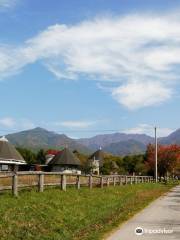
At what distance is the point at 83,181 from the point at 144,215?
11.0 meters

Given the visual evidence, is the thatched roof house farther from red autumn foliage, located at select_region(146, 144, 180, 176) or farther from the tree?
the tree

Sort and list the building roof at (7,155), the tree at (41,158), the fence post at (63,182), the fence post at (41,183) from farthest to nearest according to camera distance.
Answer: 1. the tree at (41,158)
2. the building roof at (7,155)
3. the fence post at (63,182)
4. the fence post at (41,183)

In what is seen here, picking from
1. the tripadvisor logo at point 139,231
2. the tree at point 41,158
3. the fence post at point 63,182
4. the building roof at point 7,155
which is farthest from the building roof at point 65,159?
the tripadvisor logo at point 139,231

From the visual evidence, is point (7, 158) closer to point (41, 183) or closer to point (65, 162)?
point (65, 162)

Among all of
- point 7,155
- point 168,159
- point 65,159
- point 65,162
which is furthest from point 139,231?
point 65,159

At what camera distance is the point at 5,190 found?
18.4 m

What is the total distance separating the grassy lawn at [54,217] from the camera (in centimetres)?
1298

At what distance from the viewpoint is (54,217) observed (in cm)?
1567

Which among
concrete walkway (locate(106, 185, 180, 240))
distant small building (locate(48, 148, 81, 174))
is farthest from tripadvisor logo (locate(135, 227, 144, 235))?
distant small building (locate(48, 148, 81, 174))

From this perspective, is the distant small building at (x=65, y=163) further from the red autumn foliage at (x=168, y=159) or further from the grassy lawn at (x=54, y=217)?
the grassy lawn at (x=54, y=217)

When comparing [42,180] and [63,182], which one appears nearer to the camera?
[42,180]

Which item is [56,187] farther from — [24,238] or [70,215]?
[24,238]

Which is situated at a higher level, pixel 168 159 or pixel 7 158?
pixel 168 159

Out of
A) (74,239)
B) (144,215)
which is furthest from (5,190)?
(74,239)
